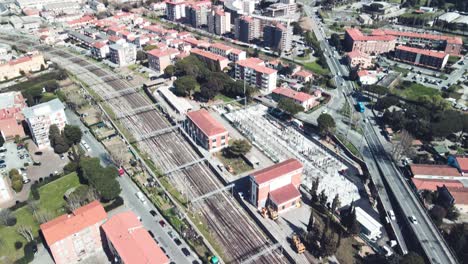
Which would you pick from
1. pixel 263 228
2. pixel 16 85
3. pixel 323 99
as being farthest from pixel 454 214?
pixel 16 85

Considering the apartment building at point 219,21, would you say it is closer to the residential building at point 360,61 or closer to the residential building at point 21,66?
the residential building at point 360,61

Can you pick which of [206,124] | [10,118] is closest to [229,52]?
[206,124]

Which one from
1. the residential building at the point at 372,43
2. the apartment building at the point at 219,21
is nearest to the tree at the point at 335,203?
the residential building at the point at 372,43

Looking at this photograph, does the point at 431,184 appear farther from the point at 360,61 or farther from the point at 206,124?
the point at 360,61

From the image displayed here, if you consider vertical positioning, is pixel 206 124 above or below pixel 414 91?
above

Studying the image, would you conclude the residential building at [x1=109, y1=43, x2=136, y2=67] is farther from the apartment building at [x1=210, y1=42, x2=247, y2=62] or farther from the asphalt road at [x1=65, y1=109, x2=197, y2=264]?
the asphalt road at [x1=65, y1=109, x2=197, y2=264]

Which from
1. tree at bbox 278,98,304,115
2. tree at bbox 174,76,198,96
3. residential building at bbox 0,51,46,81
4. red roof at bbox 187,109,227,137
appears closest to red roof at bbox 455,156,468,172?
tree at bbox 278,98,304,115

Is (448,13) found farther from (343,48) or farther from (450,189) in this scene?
(450,189)
